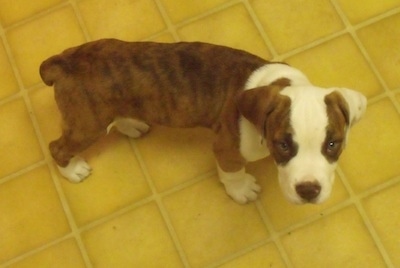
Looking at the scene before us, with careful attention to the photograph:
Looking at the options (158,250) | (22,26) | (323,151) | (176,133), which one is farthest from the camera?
(22,26)

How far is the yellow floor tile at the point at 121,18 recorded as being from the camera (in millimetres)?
2125

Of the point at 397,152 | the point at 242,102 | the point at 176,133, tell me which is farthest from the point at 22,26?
the point at 397,152

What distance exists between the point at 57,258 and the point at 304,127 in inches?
37.6

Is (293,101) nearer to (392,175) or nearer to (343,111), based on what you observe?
(343,111)

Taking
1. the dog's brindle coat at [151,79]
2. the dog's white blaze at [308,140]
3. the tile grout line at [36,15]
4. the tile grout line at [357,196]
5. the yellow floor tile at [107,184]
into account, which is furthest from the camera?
the tile grout line at [36,15]

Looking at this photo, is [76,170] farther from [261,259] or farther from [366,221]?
[366,221]

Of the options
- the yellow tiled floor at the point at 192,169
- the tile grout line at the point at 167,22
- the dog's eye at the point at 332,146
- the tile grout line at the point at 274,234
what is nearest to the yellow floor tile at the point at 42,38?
the yellow tiled floor at the point at 192,169

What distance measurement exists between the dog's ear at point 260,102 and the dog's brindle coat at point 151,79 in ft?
0.35

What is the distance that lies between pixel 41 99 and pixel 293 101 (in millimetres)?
1028

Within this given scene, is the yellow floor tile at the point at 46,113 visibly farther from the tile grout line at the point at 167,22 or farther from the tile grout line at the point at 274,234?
the tile grout line at the point at 274,234

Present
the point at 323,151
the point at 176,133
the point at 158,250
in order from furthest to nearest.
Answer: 1. the point at 176,133
2. the point at 158,250
3. the point at 323,151

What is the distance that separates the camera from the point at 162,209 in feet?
6.21

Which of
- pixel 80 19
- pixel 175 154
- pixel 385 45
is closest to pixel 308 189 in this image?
pixel 175 154

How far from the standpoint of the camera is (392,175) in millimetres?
1871
